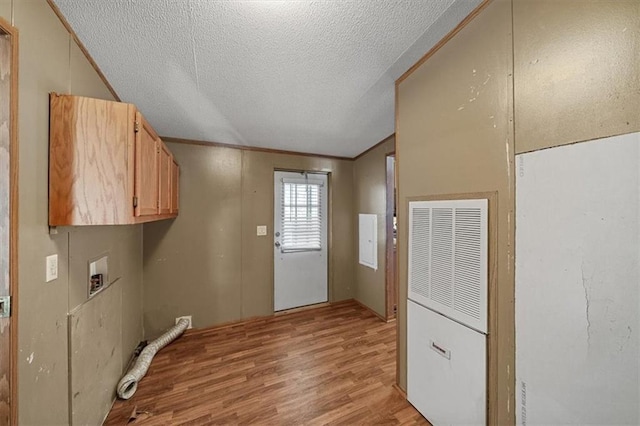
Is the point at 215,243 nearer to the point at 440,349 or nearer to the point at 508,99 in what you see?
the point at 440,349

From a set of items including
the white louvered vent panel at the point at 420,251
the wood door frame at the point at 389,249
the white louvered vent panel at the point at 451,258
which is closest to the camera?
the white louvered vent panel at the point at 451,258

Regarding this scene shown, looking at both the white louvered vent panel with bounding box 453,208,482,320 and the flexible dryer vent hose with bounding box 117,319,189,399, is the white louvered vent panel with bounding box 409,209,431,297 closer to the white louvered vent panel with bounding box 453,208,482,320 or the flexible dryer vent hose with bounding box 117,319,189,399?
the white louvered vent panel with bounding box 453,208,482,320

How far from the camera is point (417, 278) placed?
1.59 metres

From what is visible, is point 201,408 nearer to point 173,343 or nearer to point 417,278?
point 173,343

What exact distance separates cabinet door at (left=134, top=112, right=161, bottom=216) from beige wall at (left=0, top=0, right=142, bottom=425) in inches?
12.4

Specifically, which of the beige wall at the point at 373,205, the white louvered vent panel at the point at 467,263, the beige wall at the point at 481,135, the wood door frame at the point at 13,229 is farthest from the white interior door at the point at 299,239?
the wood door frame at the point at 13,229

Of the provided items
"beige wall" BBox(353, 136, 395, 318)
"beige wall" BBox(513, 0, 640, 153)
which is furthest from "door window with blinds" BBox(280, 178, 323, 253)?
"beige wall" BBox(513, 0, 640, 153)

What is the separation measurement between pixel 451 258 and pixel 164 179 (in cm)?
215

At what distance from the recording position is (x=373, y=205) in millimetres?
3193

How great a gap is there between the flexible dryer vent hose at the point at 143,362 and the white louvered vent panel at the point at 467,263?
2350 millimetres

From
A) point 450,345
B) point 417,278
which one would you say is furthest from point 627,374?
point 417,278

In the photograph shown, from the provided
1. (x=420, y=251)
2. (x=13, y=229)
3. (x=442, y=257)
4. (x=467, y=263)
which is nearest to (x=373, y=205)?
(x=420, y=251)

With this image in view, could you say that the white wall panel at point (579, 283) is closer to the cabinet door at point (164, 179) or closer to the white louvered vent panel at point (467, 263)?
the white louvered vent panel at point (467, 263)

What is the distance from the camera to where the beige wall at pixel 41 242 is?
896mm
